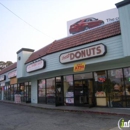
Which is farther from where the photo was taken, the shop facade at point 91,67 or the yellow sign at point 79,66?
the yellow sign at point 79,66

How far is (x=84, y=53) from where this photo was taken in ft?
38.4

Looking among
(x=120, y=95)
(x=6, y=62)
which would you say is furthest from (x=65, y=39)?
(x=6, y=62)

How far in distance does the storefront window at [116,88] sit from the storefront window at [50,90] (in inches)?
261

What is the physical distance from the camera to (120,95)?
11773 millimetres

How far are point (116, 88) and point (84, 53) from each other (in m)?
3.49

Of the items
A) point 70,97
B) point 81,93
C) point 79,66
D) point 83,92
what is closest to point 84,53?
point 79,66

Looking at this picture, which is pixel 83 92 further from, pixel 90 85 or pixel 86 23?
pixel 86 23

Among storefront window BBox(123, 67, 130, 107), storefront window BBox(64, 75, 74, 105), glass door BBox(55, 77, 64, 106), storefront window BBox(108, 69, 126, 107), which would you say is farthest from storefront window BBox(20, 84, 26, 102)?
storefront window BBox(123, 67, 130, 107)

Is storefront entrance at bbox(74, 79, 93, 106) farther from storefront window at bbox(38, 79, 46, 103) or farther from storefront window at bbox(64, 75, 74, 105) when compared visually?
storefront window at bbox(38, 79, 46, 103)

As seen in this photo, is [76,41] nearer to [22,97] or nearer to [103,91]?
[103,91]

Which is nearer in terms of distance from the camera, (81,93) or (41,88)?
(81,93)

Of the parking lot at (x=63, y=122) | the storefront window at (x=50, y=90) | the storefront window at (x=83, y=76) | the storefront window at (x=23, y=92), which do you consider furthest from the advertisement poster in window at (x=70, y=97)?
the storefront window at (x=23, y=92)

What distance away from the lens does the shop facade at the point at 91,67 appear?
1029cm

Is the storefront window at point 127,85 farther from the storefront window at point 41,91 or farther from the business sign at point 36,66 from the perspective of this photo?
the storefront window at point 41,91
